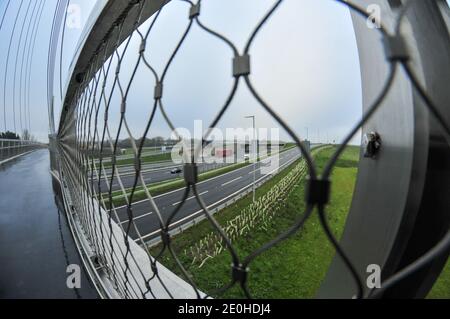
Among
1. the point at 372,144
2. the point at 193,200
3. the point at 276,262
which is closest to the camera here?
the point at 372,144

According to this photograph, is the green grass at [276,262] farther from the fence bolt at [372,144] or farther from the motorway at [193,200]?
the fence bolt at [372,144]

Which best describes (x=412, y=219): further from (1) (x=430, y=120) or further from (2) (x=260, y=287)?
(2) (x=260, y=287)

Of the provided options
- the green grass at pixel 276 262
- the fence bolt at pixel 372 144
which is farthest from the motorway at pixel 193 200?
the fence bolt at pixel 372 144

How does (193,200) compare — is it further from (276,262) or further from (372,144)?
(372,144)

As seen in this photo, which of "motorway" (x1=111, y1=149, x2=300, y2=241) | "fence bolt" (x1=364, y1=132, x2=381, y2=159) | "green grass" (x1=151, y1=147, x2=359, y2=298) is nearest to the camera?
A: "fence bolt" (x1=364, y1=132, x2=381, y2=159)

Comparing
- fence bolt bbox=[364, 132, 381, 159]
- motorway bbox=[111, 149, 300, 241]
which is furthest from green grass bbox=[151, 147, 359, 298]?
fence bolt bbox=[364, 132, 381, 159]

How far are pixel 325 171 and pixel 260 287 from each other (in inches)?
135

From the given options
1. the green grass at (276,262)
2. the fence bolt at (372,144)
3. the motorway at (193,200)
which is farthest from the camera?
the motorway at (193,200)

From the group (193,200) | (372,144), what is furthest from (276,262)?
(372,144)

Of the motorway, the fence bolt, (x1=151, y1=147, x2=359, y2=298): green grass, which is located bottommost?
(x1=151, y1=147, x2=359, y2=298): green grass

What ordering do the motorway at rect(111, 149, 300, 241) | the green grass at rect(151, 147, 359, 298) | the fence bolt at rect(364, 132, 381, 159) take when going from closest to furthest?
the fence bolt at rect(364, 132, 381, 159)
the green grass at rect(151, 147, 359, 298)
the motorway at rect(111, 149, 300, 241)

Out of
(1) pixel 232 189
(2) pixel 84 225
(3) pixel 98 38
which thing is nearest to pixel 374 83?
(3) pixel 98 38

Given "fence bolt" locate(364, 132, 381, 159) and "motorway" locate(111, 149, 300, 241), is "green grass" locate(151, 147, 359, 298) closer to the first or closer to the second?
"motorway" locate(111, 149, 300, 241)

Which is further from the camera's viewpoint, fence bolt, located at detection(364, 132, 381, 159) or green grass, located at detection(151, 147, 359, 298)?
green grass, located at detection(151, 147, 359, 298)
